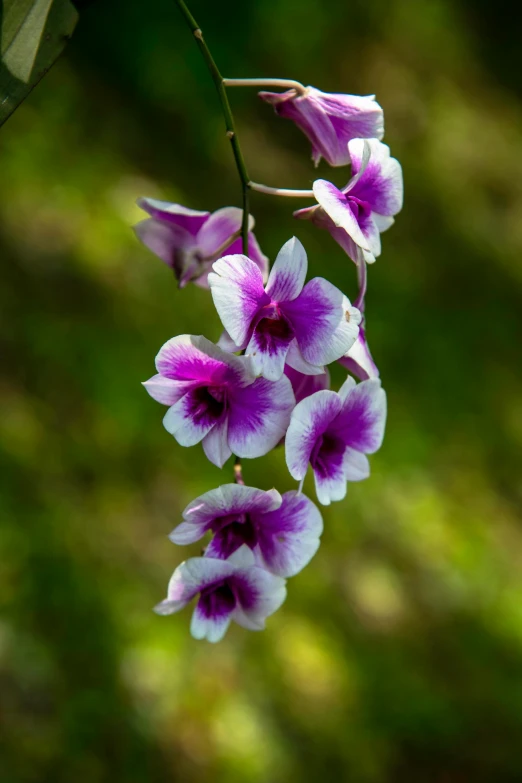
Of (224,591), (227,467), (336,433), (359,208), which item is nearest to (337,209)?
(359,208)

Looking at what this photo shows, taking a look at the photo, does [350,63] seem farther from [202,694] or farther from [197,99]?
[202,694]

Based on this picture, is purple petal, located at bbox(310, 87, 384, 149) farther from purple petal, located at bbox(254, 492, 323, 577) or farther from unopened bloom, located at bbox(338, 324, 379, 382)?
purple petal, located at bbox(254, 492, 323, 577)

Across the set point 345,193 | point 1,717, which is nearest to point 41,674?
point 1,717

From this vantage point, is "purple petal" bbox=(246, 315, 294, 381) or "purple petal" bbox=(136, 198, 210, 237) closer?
"purple petal" bbox=(246, 315, 294, 381)

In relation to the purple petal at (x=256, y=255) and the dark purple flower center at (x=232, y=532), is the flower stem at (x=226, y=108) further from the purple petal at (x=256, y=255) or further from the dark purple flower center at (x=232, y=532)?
the dark purple flower center at (x=232, y=532)

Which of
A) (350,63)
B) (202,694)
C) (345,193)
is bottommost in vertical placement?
(202,694)

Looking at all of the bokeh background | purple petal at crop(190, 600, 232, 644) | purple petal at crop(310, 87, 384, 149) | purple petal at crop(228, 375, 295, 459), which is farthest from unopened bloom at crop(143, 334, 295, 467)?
the bokeh background

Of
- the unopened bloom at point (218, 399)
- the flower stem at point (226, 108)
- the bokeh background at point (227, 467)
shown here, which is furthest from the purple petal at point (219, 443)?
the bokeh background at point (227, 467)

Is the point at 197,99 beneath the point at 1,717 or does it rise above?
above
